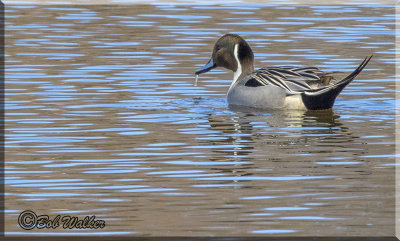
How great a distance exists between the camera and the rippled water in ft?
27.7

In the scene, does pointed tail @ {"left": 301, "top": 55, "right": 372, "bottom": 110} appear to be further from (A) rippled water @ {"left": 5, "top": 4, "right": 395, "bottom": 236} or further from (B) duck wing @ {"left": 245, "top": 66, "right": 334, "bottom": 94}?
(A) rippled water @ {"left": 5, "top": 4, "right": 395, "bottom": 236}

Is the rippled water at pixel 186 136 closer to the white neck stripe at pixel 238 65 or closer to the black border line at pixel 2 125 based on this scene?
the black border line at pixel 2 125

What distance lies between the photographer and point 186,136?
39.0ft

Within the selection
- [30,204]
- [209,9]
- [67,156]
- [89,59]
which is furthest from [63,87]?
[209,9]

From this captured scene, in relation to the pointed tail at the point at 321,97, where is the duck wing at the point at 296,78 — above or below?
above

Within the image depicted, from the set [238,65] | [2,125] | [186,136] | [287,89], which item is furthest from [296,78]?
[2,125]

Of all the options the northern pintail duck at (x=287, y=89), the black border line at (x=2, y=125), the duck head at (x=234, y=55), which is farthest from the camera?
the duck head at (x=234, y=55)

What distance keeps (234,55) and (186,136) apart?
3.74 m

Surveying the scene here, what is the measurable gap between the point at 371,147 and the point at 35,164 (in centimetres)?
332

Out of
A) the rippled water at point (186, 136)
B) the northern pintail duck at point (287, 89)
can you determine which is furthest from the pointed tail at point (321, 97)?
the rippled water at point (186, 136)

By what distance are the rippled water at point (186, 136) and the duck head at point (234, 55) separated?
46cm

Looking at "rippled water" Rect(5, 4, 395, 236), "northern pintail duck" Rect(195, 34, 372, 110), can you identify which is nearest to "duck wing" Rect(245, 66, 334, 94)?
"northern pintail duck" Rect(195, 34, 372, 110)

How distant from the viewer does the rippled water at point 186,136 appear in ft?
27.7
